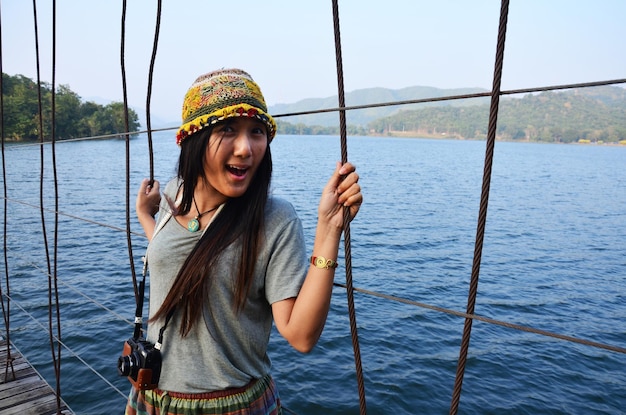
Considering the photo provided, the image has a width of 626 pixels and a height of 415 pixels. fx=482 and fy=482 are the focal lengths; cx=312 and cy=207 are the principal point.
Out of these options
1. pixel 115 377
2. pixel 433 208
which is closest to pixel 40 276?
pixel 115 377

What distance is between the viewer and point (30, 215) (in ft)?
63.4

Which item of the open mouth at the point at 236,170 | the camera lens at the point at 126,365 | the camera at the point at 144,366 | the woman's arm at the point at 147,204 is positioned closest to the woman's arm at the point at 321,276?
the open mouth at the point at 236,170

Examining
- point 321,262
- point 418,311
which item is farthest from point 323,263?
point 418,311

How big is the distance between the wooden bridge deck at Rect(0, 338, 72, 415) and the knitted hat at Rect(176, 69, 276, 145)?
2.44 m

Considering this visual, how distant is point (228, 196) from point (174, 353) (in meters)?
0.45

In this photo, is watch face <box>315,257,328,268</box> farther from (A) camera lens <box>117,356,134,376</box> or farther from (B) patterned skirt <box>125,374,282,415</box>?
(A) camera lens <box>117,356,134,376</box>

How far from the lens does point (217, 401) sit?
1.27m

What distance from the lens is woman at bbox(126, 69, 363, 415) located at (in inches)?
45.2

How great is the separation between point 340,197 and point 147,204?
106cm

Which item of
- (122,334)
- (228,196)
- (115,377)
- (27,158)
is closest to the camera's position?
(228,196)

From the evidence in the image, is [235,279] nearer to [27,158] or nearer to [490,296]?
[490,296]

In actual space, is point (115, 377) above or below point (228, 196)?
below

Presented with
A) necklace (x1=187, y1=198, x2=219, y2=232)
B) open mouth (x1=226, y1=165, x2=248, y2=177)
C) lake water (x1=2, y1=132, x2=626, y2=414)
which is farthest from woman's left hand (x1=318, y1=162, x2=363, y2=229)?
lake water (x1=2, y1=132, x2=626, y2=414)

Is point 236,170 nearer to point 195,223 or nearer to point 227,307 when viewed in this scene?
point 195,223
